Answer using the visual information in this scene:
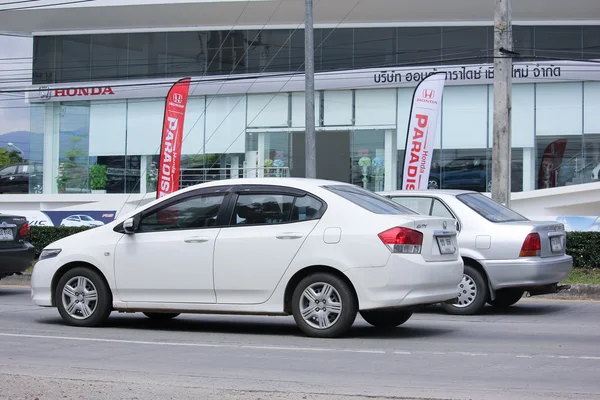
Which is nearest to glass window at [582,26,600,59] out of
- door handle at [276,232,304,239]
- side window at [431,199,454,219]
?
side window at [431,199,454,219]

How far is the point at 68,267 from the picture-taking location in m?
10.2

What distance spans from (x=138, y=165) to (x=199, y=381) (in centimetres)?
3255

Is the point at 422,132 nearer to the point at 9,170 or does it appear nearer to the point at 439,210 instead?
the point at 439,210

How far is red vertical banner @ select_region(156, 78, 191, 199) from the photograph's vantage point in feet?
89.7

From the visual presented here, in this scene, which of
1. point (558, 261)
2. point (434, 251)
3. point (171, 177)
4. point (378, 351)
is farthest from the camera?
point (171, 177)

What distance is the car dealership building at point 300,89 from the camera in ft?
111

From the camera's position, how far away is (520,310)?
12.6 metres

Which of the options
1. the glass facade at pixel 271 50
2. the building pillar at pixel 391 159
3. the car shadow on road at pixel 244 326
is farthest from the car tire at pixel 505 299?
the building pillar at pixel 391 159

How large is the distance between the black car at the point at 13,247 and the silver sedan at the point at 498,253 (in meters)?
7.15

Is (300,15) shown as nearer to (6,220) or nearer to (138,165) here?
(138,165)

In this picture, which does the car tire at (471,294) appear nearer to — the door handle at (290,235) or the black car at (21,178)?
the door handle at (290,235)

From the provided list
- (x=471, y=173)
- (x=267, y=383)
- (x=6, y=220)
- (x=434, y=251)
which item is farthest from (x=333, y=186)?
(x=471, y=173)

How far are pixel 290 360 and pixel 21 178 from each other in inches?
1416

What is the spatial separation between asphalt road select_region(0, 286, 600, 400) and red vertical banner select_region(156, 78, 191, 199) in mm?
16336
